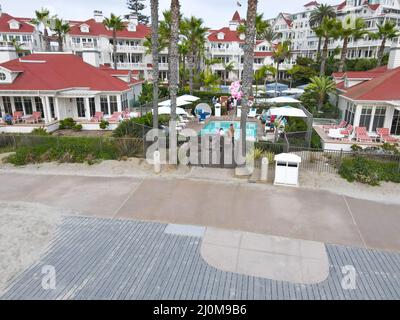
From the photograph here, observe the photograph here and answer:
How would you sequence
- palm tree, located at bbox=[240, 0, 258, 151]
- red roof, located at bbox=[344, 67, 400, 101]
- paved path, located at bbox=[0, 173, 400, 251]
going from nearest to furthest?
paved path, located at bbox=[0, 173, 400, 251] → palm tree, located at bbox=[240, 0, 258, 151] → red roof, located at bbox=[344, 67, 400, 101]

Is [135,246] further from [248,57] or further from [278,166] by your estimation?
[248,57]

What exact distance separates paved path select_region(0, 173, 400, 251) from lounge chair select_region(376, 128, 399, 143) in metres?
8.61

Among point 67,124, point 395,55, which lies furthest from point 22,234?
point 395,55

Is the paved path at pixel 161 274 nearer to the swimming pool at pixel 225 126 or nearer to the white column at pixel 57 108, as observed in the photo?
the swimming pool at pixel 225 126

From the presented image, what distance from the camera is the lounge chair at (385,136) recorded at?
18.5 m

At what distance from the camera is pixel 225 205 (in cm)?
1170

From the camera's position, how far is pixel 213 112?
1200 inches

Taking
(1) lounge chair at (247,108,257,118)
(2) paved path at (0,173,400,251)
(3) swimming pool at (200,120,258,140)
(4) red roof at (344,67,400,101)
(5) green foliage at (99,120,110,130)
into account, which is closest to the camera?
(2) paved path at (0,173,400,251)

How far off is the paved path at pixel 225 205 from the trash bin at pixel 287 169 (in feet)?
1.75

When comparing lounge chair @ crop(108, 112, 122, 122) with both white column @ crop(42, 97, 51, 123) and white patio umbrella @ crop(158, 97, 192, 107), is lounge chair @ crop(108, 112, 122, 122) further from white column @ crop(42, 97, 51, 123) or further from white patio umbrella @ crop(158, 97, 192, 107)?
white column @ crop(42, 97, 51, 123)

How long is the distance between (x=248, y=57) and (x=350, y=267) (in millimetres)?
9507

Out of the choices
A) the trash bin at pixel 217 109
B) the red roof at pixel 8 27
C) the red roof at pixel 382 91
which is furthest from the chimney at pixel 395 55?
the red roof at pixel 8 27

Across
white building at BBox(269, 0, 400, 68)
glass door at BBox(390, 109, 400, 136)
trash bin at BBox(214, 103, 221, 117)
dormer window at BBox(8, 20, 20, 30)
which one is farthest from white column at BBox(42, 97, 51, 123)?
white building at BBox(269, 0, 400, 68)

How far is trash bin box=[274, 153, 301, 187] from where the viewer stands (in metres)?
13.4
